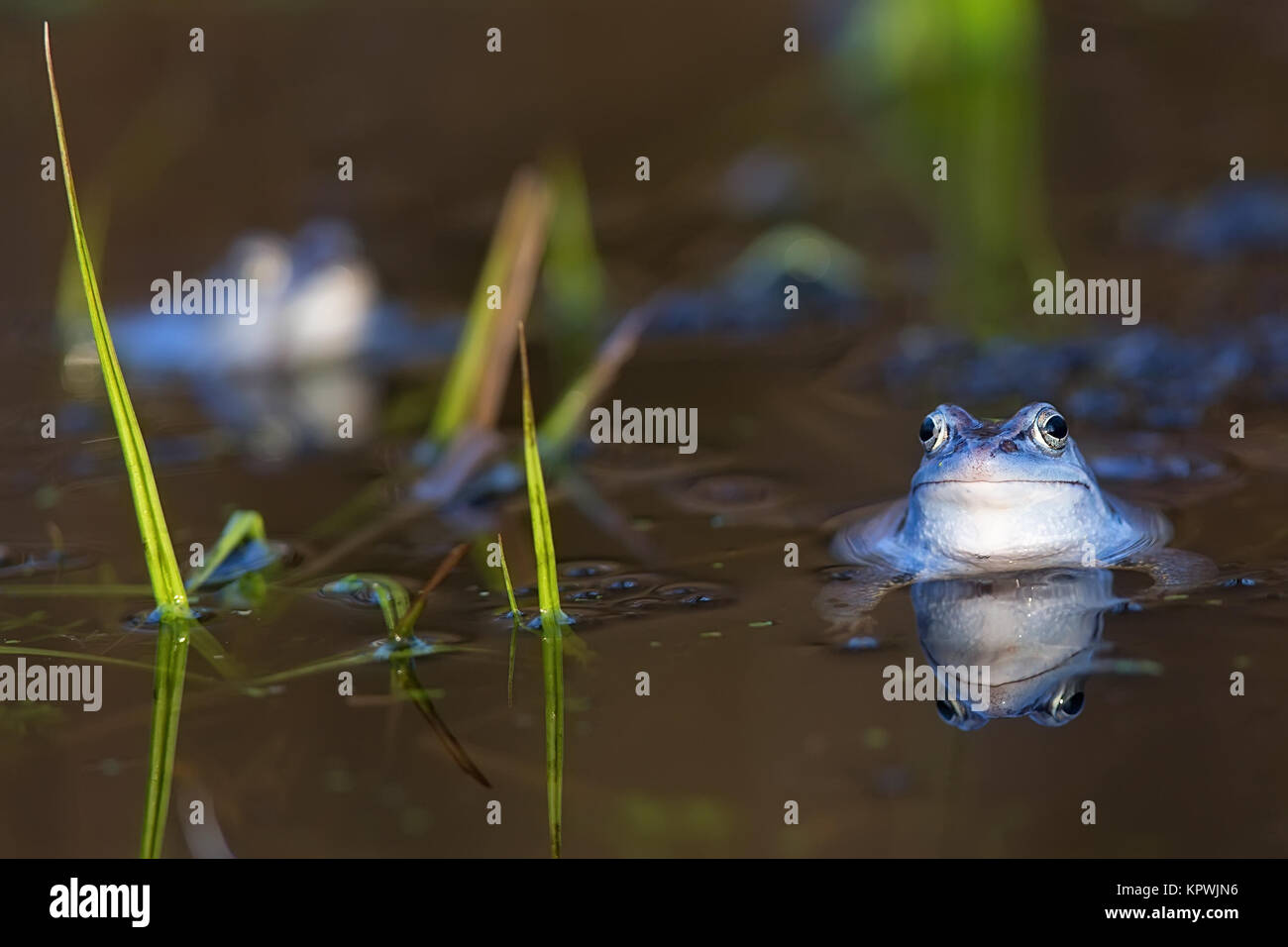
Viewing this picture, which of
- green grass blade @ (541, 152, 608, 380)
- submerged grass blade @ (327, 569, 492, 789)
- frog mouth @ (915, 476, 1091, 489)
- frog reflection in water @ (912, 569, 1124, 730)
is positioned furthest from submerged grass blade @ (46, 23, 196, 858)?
green grass blade @ (541, 152, 608, 380)

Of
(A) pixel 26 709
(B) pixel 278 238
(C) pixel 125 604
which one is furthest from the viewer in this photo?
(B) pixel 278 238

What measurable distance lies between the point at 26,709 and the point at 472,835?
129 centimetres

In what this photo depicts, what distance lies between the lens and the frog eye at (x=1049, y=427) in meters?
3.88

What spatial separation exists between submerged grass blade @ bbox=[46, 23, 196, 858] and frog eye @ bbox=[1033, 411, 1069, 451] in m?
2.42

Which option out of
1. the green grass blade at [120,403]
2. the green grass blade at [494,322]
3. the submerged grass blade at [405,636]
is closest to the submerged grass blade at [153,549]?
the green grass blade at [120,403]

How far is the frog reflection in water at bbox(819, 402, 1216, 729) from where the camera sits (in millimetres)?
3598

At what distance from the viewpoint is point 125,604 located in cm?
371

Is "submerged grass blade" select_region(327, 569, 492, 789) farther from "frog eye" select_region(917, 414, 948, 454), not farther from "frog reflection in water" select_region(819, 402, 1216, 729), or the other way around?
"frog eye" select_region(917, 414, 948, 454)

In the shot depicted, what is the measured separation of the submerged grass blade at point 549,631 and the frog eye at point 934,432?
1257 mm

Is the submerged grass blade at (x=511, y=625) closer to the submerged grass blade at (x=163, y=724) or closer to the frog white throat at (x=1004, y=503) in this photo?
the submerged grass blade at (x=163, y=724)

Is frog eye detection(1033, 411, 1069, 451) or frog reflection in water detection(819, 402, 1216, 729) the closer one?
frog reflection in water detection(819, 402, 1216, 729)

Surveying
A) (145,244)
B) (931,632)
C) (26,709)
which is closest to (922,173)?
(931,632)

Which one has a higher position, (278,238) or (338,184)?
(338,184)

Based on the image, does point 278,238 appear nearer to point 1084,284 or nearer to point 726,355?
point 726,355
